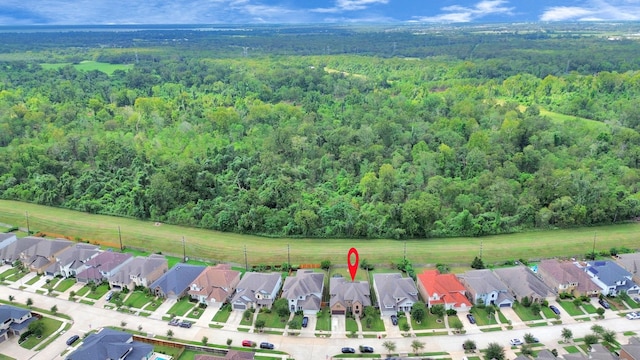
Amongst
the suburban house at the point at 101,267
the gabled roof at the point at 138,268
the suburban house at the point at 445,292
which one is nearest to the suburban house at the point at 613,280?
the suburban house at the point at 445,292

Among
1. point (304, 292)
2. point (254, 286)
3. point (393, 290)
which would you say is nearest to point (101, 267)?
point (254, 286)

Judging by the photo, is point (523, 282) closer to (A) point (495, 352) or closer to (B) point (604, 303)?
(B) point (604, 303)

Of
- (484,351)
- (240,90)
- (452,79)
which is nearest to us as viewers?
(484,351)

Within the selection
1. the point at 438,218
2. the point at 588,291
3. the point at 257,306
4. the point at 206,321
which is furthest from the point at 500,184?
the point at 206,321

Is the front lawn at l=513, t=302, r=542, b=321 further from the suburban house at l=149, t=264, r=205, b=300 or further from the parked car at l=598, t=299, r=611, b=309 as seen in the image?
the suburban house at l=149, t=264, r=205, b=300

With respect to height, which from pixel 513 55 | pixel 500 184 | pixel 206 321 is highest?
pixel 513 55

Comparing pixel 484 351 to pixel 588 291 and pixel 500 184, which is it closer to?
pixel 588 291

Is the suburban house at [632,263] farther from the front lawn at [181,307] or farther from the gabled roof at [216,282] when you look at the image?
the front lawn at [181,307]
